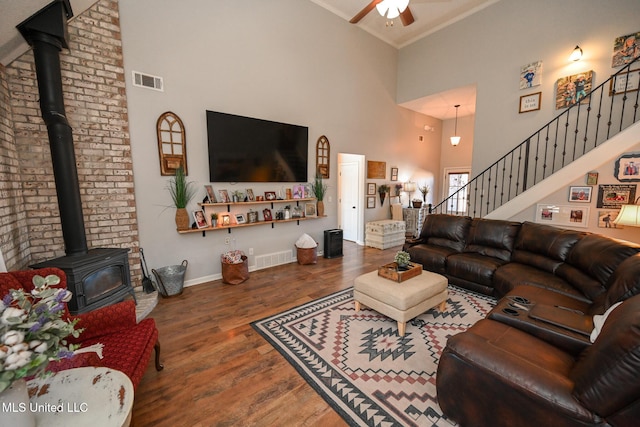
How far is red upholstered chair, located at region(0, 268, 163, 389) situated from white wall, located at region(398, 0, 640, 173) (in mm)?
6237

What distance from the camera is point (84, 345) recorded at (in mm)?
1747

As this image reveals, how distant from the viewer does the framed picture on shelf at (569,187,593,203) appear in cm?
357

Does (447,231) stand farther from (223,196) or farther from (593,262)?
(223,196)

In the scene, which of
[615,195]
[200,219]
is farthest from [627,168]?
[200,219]

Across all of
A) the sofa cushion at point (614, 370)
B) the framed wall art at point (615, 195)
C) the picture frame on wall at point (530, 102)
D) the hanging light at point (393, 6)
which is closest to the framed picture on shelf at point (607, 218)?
the framed wall art at point (615, 195)

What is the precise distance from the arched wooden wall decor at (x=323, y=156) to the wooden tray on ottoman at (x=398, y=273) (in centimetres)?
282

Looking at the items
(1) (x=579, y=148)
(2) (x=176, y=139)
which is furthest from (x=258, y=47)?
(1) (x=579, y=148)

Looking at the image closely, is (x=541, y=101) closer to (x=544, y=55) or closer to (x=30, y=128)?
(x=544, y=55)

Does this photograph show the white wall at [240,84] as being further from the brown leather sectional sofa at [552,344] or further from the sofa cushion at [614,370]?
the sofa cushion at [614,370]

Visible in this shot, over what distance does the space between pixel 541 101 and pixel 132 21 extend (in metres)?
6.51

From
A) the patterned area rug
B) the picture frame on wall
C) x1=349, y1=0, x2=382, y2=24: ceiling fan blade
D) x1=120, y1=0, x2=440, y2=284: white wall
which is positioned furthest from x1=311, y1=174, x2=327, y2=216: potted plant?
the picture frame on wall

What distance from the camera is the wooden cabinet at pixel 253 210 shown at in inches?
160

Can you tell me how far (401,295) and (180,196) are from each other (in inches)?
123

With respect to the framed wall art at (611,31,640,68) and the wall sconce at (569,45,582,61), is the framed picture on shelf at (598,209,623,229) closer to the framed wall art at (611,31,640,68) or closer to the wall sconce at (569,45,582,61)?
the framed wall art at (611,31,640,68)
